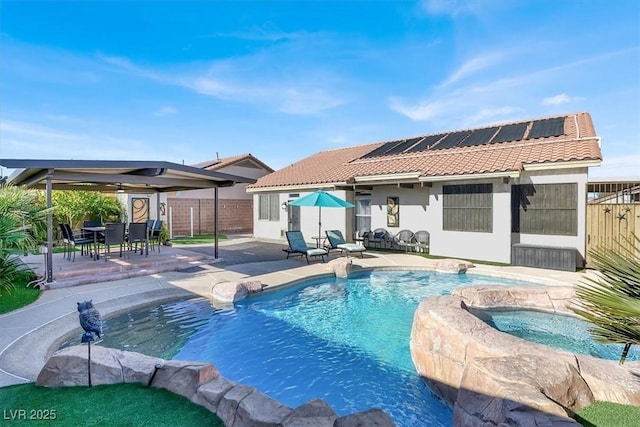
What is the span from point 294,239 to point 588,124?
44.3ft

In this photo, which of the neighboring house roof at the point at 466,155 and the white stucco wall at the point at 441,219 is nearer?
the white stucco wall at the point at 441,219

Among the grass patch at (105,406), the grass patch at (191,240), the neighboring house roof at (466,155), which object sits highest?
the neighboring house roof at (466,155)

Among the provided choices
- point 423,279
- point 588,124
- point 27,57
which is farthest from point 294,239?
point 588,124

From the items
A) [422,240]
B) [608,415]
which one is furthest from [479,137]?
[608,415]

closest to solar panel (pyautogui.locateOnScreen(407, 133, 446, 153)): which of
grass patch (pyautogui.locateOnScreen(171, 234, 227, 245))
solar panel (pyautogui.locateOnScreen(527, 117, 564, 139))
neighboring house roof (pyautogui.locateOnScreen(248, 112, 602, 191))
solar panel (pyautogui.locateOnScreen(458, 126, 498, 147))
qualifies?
neighboring house roof (pyautogui.locateOnScreen(248, 112, 602, 191))

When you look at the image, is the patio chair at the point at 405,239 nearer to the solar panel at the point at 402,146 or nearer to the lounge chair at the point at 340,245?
the lounge chair at the point at 340,245

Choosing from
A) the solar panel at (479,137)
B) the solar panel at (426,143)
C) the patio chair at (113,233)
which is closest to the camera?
the patio chair at (113,233)

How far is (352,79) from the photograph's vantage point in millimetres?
17172

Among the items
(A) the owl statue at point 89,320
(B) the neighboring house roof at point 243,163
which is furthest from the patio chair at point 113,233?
(B) the neighboring house roof at point 243,163

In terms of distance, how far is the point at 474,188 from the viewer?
13.9 meters

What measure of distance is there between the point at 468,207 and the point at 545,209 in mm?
2676

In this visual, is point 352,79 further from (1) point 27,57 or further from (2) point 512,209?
(1) point 27,57

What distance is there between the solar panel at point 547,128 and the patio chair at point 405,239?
6713 mm

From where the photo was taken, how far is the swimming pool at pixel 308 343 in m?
4.80
